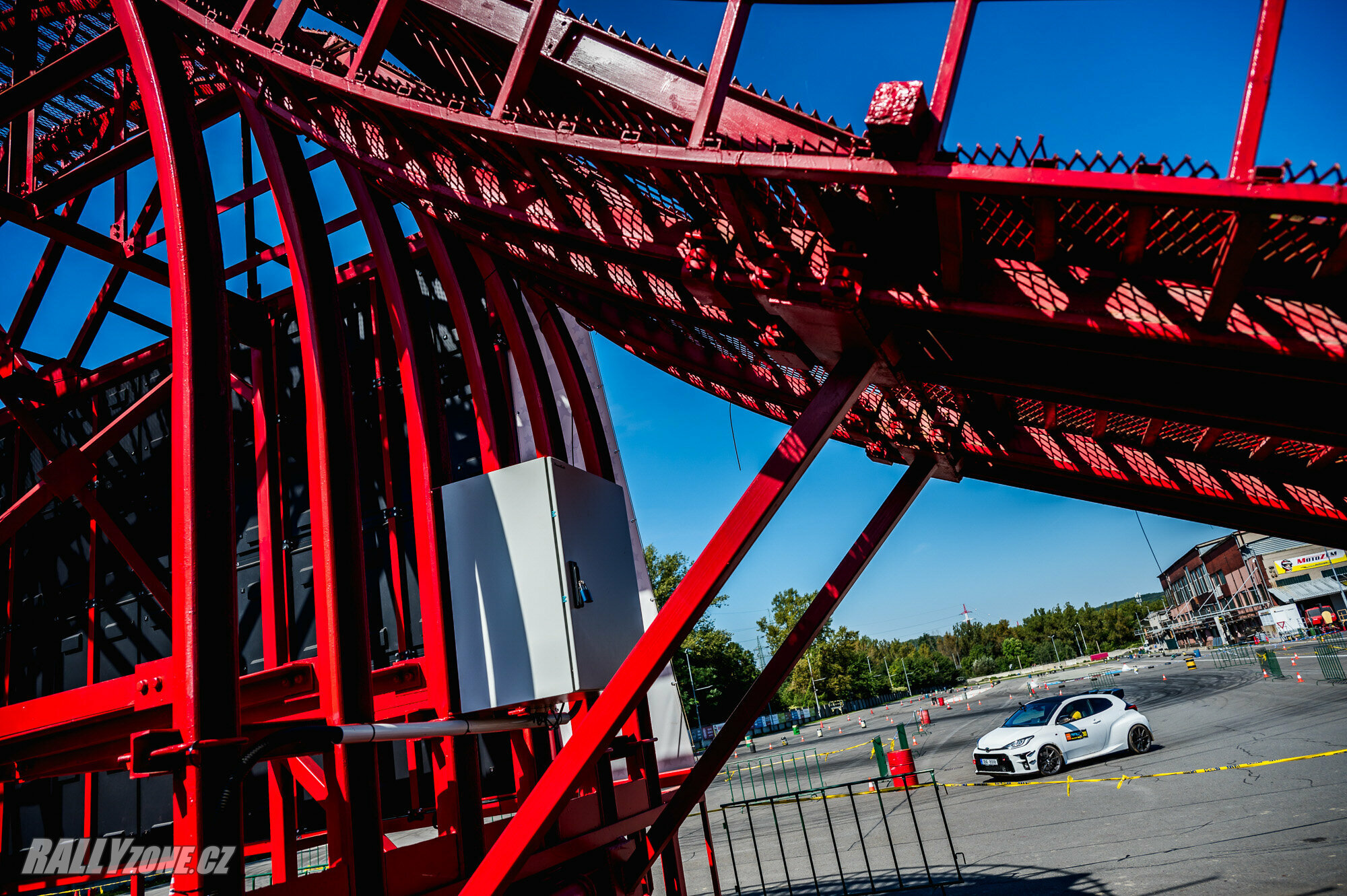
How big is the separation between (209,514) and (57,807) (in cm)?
1055

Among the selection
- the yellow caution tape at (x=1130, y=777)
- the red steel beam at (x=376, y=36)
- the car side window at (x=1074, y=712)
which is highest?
the red steel beam at (x=376, y=36)

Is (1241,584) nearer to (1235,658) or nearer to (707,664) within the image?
(1235,658)

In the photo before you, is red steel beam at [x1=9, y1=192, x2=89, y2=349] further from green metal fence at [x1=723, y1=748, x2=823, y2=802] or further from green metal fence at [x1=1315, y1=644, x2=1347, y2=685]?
→ green metal fence at [x1=1315, y1=644, x2=1347, y2=685]

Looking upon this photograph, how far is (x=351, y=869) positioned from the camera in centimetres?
435

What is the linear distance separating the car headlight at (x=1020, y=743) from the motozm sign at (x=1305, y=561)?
77471mm

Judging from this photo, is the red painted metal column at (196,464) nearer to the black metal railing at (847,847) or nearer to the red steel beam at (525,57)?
the red steel beam at (525,57)

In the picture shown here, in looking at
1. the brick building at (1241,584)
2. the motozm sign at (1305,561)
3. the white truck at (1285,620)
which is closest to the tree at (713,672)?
the brick building at (1241,584)

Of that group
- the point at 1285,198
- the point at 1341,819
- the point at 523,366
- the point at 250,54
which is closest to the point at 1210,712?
the point at 1341,819

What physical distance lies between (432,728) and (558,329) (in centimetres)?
440

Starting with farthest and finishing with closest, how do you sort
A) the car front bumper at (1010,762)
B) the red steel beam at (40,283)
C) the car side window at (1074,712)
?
the car side window at (1074,712) → the car front bumper at (1010,762) → the red steel beam at (40,283)

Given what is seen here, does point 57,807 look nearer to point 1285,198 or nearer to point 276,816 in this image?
point 276,816

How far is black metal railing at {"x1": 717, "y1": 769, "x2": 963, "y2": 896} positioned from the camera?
9492mm

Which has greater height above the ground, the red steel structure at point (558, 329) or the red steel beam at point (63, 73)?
the red steel beam at point (63, 73)

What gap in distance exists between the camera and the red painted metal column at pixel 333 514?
457 cm
